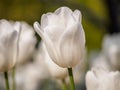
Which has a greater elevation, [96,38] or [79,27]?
[79,27]

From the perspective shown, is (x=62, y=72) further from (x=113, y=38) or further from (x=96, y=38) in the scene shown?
(x=96, y=38)

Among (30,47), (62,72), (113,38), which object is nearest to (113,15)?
(113,38)

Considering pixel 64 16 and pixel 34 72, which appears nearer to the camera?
pixel 64 16

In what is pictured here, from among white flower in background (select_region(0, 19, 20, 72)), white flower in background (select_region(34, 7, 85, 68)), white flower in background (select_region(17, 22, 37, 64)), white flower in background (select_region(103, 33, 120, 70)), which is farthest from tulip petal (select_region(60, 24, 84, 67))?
white flower in background (select_region(103, 33, 120, 70))

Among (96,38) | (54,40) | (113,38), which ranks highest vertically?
(54,40)

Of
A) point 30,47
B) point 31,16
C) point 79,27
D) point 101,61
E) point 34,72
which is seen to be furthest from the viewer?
point 31,16

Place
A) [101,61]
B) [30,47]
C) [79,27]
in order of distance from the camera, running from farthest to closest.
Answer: [101,61]
[30,47]
[79,27]

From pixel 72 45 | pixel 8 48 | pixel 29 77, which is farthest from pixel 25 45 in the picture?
pixel 29 77
